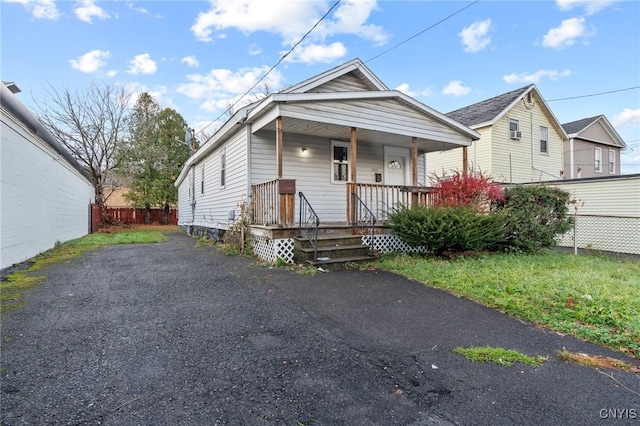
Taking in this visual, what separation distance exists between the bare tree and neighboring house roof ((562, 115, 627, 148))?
89.3 ft

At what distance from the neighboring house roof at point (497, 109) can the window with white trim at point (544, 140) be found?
66cm

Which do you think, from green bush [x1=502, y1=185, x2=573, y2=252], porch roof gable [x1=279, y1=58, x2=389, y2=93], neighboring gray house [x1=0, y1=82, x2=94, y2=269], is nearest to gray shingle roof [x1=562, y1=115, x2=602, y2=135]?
green bush [x1=502, y1=185, x2=573, y2=252]

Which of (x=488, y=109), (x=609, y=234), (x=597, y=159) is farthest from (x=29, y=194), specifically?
(x=597, y=159)

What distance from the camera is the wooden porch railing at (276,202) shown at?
22.7 feet

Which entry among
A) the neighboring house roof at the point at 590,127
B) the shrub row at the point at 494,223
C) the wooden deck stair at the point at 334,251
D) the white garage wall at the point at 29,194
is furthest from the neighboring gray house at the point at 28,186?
the neighboring house roof at the point at 590,127

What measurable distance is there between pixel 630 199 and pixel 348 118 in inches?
401

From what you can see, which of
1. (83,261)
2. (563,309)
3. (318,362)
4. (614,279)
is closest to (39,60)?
(83,261)

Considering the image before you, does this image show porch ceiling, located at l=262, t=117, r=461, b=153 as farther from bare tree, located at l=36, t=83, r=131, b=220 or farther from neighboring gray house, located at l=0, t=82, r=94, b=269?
bare tree, located at l=36, t=83, r=131, b=220

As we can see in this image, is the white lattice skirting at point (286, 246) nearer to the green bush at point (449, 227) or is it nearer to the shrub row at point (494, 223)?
the shrub row at point (494, 223)

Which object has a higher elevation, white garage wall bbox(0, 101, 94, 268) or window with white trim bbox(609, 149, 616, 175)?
window with white trim bbox(609, 149, 616, 175)

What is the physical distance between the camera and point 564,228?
25.8ft

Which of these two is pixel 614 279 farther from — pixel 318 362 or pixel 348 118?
pixel 348 118

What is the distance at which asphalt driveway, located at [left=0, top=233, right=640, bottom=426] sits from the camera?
1979 mm

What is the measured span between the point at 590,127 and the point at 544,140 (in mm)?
4537
